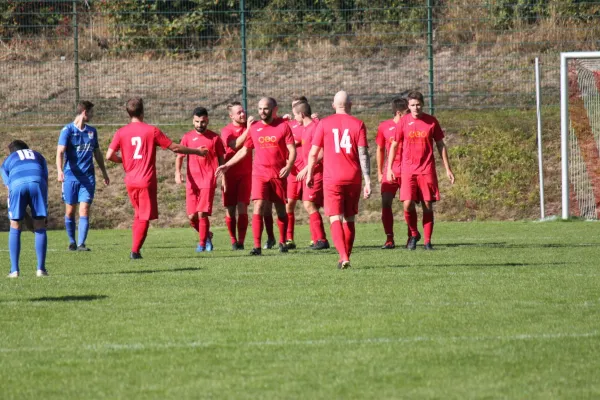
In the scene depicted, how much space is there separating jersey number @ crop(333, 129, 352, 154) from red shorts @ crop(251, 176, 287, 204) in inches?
116

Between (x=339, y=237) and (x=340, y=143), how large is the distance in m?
1.03

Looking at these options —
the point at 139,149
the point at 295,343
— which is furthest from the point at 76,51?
the point at 295,343

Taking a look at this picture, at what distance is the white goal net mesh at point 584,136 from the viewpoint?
2217 cm

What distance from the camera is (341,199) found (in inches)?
445

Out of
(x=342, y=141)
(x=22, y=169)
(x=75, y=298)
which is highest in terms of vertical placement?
(x=342, y=141)

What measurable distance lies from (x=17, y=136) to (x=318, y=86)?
25.4 ft

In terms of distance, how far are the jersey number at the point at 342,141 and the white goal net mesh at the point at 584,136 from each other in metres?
11.8

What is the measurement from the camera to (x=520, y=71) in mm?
25906

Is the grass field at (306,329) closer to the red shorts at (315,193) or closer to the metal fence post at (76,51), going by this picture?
the red shorts at (315,193)

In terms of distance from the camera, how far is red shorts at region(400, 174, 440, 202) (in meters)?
14.0

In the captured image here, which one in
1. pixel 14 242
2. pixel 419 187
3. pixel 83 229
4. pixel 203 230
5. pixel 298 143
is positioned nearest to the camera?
pixel 14 242

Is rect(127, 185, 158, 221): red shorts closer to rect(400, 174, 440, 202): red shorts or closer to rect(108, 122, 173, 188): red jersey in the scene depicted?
rect(108, 122, 173, 188): red jersey

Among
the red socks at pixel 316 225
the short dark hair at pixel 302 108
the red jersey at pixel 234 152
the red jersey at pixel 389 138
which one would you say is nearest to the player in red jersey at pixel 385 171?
the red jersey at pixel 389 138

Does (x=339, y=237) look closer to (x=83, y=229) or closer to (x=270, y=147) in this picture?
(x=270, y=147)
